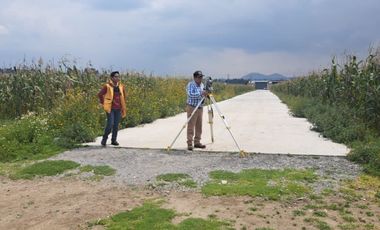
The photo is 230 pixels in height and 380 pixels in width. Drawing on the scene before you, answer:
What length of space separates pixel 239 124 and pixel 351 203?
951cm

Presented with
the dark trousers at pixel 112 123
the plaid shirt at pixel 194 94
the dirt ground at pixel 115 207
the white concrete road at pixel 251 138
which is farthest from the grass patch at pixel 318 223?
the dark trousers at pixel 112 123

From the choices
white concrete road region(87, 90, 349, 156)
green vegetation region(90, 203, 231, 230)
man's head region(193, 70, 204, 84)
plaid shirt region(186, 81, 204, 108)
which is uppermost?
man's head region(193, 70, 204, 84)

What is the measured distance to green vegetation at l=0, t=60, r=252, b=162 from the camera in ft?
34.9

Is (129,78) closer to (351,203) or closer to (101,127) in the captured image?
(101,127)

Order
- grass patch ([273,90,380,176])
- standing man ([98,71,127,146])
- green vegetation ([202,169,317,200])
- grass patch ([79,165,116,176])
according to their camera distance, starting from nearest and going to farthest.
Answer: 1. green vegetation ([202,169,317,200])
2. grass patch ([79,165,116,176])
3. grass patch ([273,90,380,176])
4. standing man ([98,71,127,146])

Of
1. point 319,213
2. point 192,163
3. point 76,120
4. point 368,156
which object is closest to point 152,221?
point 319,213

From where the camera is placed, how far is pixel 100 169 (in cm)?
833

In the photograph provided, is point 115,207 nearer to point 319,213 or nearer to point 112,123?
point 319,213

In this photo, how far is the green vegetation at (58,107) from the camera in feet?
34.9

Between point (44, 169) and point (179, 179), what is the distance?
2774 millimetres

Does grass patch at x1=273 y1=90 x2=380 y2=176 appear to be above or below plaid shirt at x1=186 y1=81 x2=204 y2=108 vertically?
below

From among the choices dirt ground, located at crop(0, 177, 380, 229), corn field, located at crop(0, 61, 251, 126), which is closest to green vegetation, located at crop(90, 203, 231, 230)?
dirt ground, located at crop(0, 177, 380, 229)

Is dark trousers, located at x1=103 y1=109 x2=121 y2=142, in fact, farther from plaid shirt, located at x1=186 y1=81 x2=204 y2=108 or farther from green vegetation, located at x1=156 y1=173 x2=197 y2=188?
green vegetation, located at x1=156 y1=173 x2=197 y2=188

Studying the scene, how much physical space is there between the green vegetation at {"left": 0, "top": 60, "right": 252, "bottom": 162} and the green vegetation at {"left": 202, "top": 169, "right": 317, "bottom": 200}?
443 cm
